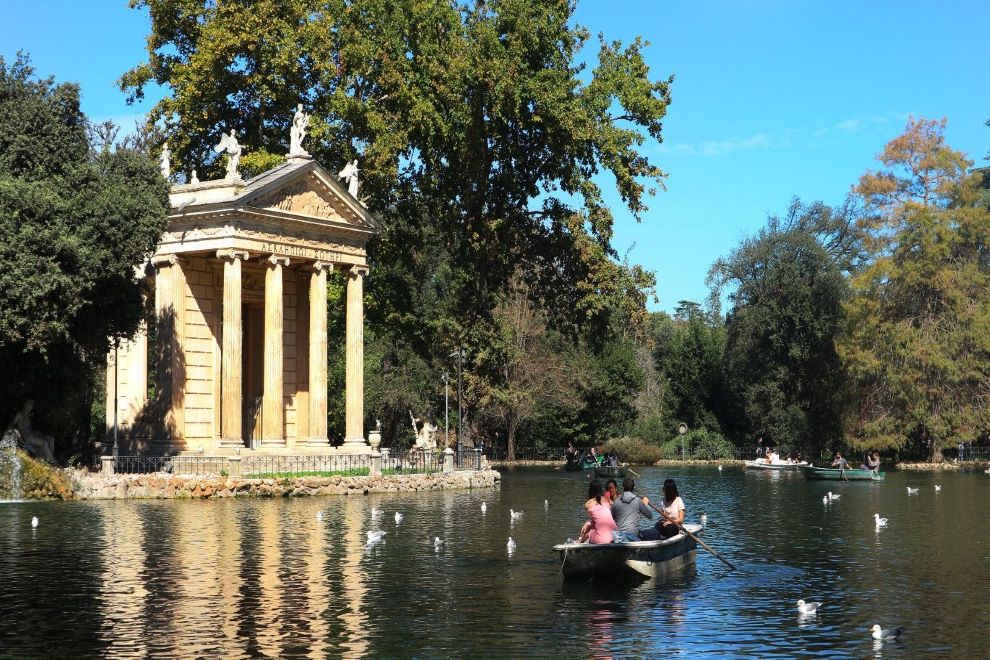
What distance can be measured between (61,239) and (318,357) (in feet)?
48.3

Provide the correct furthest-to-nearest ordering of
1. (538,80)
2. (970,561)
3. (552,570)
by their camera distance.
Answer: (538,80) → (970,561) → (552,570)

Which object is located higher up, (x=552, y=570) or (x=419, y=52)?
(x=419, y=52)

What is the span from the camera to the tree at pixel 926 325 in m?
74.0

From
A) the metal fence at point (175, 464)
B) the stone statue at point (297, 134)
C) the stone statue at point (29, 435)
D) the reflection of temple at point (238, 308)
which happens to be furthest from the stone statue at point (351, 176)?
the stone statue at point (29, 435)

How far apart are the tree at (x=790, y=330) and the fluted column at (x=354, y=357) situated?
40433 mm

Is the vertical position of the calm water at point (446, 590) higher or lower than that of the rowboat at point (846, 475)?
lower

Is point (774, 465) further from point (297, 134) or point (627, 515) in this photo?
point (627, 515)

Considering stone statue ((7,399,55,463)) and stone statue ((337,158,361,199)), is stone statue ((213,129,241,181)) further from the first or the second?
stone statue ((7,399,55,463))

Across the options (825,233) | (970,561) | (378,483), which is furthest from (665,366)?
(970,561)

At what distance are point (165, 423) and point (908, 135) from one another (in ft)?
172

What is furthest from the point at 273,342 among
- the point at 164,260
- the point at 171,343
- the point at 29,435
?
the point at 29,435

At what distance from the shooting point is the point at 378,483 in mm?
46594

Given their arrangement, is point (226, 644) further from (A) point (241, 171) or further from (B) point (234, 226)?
(A) point (241, 171)

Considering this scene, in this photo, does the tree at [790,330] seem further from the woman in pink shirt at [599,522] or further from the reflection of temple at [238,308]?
the woman in pink shirt at [599,522]
